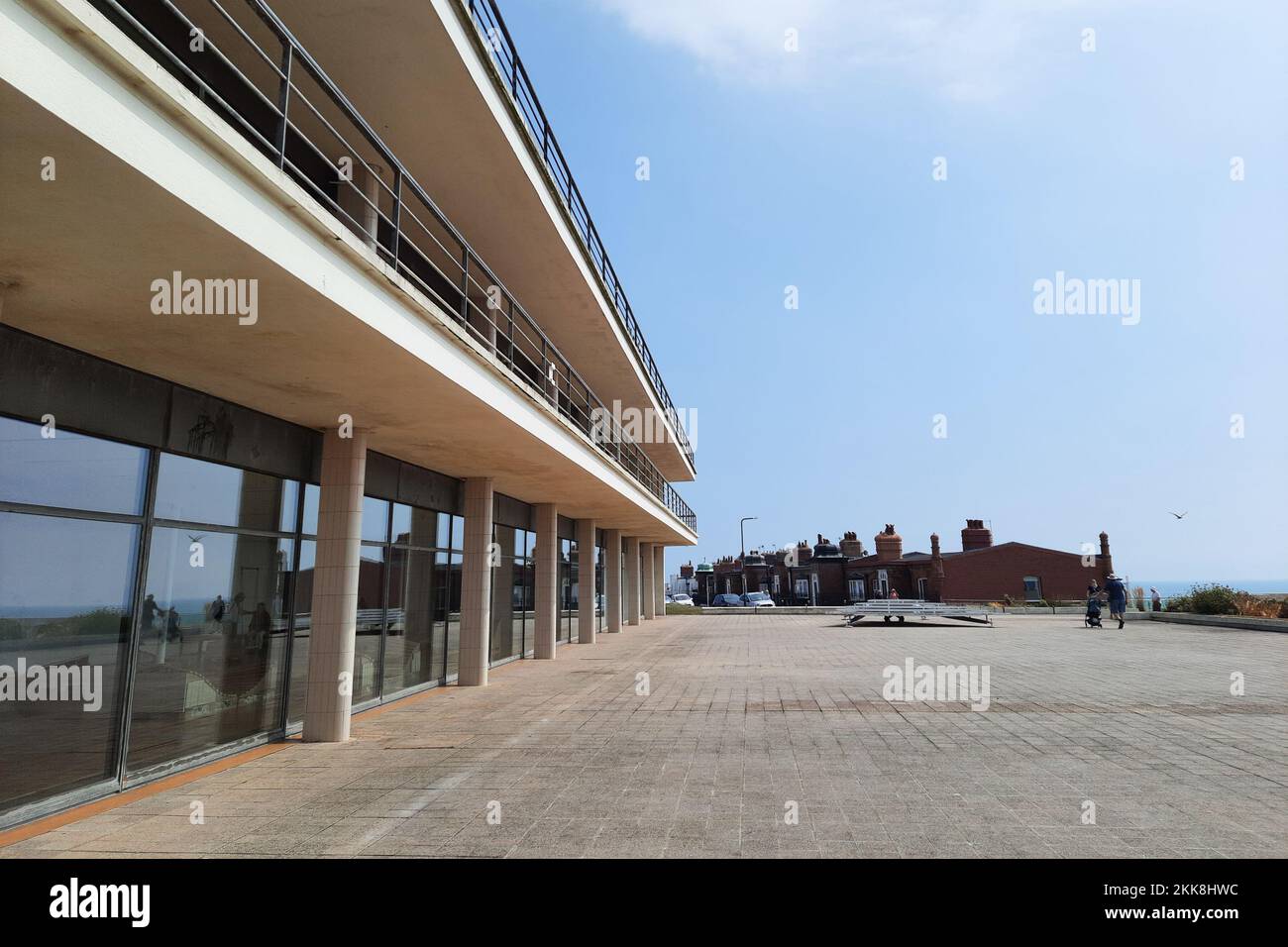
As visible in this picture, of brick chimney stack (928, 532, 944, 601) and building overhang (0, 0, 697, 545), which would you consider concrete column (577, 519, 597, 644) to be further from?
brick chimney stack (928, 532, 944, 601)

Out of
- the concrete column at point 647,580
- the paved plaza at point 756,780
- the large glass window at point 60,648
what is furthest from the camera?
the concrete column at point 647,580

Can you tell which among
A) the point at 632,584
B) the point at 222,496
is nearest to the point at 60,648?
the point at 222,496

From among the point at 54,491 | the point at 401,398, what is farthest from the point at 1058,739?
the point at 54,491

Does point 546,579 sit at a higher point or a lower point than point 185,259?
lower

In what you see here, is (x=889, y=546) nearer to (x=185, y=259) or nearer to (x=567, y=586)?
(x=567, y=586)

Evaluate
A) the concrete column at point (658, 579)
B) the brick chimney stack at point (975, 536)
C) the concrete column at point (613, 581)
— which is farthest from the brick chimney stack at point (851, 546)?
the concrete column at point (613, 581)

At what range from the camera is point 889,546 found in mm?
60562

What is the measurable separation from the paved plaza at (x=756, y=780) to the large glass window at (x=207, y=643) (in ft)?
2.09

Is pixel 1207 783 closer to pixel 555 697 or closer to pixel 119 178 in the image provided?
pixel 555 697

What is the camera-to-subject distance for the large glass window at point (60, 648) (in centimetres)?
541

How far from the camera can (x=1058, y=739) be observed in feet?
25.6

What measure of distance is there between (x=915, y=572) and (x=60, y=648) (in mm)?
59797

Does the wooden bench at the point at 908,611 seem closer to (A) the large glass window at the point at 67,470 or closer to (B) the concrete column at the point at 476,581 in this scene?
(B) the concrete column at the point at 476,581

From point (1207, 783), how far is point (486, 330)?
1222 cm
